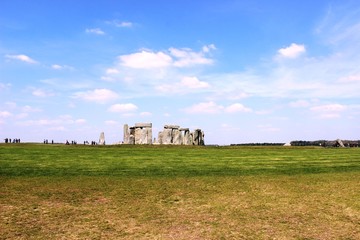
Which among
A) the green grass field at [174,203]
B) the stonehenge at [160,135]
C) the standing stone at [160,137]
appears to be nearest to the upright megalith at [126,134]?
the stonehenge at [160,135]

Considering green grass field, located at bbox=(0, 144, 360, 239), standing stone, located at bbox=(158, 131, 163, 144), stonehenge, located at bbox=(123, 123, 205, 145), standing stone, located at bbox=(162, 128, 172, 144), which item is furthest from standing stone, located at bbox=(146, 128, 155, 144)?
green grass field, located at bbox=(0, 144, 360, 239)

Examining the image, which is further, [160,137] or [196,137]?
[196,137]

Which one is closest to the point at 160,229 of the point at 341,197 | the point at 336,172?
the point at 341,197

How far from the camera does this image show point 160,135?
45.5m

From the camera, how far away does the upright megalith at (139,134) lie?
44.0 meters

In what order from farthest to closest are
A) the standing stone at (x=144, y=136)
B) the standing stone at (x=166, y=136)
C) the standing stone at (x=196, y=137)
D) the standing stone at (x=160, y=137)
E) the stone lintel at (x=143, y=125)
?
the standing stone at (x=196, y=137), the standing stone at (x=160, y=137), the standing stone at (x=166, y=136), the stone lintel at (x=143, y=125), the standing stone at (x=144, y=136)

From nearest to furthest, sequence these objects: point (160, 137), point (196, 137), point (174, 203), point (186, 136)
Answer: point (174, 203) < point (160, 137) < point (186, 136) < point (196, 137)

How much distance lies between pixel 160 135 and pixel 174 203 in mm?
33580

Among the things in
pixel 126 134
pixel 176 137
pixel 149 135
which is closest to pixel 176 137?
pixel 176 137

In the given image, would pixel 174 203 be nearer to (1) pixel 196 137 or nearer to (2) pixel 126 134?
(2) pixel 126 134

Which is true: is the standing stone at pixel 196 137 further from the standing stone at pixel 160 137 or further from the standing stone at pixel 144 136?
the standing stone at pixel 144 136

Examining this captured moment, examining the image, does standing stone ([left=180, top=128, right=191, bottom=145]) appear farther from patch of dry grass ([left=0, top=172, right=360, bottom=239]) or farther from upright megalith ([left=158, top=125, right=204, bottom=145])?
patch of dry grass ([left=0, top=172, right=360, bottom=239])

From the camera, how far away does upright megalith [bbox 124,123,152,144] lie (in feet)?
144

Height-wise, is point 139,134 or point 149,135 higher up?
point 139,134
